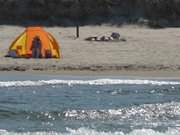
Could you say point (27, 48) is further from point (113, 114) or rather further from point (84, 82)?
point (113, 114)

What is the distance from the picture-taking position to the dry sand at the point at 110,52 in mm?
25000

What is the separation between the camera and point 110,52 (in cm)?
2709

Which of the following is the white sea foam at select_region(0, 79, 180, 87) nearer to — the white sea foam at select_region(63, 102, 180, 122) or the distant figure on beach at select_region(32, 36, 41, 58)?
the distant figure on beach at select_region(32, 36, 41, 58)

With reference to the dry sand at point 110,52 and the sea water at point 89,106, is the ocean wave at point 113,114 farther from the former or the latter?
the dry sand at point 110,52

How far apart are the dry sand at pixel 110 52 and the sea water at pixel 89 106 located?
2076mm

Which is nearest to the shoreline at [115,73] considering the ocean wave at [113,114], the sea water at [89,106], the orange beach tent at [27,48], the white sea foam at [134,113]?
the sea water at [89,106]

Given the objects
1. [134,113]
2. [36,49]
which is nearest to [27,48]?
[36,49]

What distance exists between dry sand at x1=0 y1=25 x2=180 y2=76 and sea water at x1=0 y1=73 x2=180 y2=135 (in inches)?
81.7

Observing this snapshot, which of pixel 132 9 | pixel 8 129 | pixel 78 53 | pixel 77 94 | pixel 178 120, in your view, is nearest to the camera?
pixel 8 129

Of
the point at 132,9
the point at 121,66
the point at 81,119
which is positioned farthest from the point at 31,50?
the point at 81,119

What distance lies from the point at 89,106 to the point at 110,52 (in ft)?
36.2

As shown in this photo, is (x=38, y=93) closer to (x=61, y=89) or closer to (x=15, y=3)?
(x=61, y=89)

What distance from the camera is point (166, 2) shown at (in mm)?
35531

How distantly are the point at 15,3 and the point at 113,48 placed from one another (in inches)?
382
